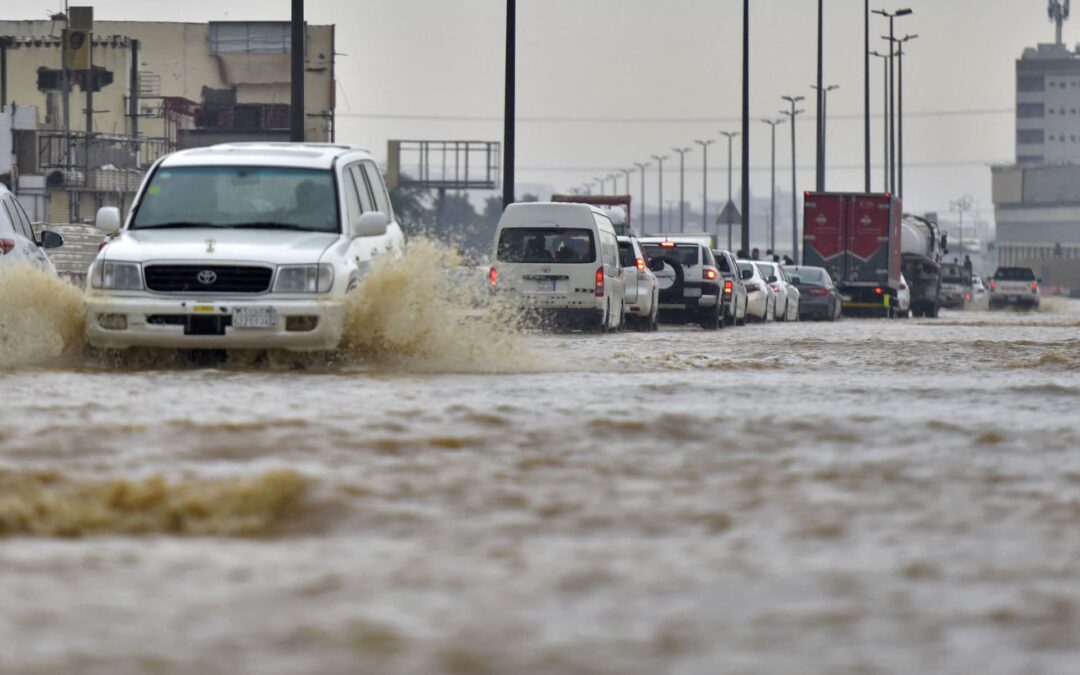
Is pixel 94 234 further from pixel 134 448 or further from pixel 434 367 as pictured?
pixel 134 448

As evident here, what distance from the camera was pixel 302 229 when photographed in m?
16.5

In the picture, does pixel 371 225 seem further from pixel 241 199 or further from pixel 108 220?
pixel 108 220

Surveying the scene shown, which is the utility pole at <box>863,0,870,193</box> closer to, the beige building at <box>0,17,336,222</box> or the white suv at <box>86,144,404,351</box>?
the beige building at <box>0,17,336,222</box>

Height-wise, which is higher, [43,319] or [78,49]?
[78,49]

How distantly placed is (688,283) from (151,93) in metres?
63.4

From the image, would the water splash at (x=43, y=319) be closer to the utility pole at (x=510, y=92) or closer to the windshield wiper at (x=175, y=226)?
the windshield wiper at (x=175, y=226)

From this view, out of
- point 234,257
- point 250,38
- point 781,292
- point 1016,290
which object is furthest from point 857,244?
point 250,38

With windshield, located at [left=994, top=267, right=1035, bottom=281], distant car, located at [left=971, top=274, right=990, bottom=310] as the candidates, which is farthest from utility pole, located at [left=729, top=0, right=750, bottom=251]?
distant car, located at [left=971, top=274, right=990, bottom=310]

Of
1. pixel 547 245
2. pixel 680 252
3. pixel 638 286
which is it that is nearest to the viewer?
pixel 547 245

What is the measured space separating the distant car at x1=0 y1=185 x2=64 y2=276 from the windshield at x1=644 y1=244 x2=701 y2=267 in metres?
18.4

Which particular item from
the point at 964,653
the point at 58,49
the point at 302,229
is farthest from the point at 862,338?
the point at 58,49

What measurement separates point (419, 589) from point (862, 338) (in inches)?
892

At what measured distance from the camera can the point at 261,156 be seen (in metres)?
17.2

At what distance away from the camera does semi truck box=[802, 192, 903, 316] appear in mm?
51812
